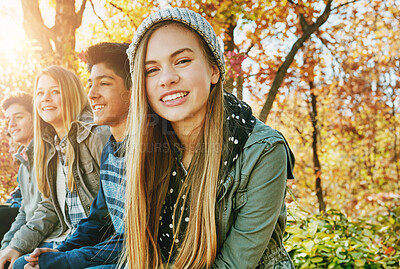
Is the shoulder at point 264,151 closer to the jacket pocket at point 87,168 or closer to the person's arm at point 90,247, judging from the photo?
the person's arm at point 90,247

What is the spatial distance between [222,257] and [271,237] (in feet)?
0.84

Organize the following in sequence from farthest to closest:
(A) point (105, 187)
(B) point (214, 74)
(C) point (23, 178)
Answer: (C) point (23, 178) → (A) point (105, 187) → (B) point (214, 74)

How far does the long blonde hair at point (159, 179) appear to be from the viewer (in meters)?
1.61

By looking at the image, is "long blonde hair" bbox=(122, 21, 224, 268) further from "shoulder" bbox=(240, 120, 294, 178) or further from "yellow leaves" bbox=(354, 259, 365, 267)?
"yellow leaves" bbox=(354, 259, 365, 267)

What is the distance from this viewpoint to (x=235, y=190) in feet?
5.22

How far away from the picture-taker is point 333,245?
270cm

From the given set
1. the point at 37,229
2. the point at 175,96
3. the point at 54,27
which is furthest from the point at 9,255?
the point at 54,27

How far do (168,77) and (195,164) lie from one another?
1.37 ft

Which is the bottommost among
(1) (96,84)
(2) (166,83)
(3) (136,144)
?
(3) (136,144)

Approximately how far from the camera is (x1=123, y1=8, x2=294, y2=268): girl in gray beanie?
60.6 inches

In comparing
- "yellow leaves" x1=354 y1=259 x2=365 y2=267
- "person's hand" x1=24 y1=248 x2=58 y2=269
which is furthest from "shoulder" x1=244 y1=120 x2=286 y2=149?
"yellow leaves" x1=354 y1=259 x2=365 y2=267

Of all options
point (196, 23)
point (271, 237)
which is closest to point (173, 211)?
point (271, 237)

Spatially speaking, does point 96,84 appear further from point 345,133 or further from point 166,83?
point 345,133

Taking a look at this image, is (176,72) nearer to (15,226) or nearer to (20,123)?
(15,226)
